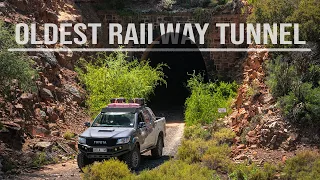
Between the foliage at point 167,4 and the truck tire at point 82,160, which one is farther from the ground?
the foliage at point 167,4

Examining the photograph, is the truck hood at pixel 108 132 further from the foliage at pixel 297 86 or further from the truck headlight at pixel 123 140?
the foliage at pixel 297 86

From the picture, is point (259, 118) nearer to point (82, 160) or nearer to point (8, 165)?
point (82, 160)

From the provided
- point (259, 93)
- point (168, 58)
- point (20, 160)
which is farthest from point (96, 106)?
point (168, 58)

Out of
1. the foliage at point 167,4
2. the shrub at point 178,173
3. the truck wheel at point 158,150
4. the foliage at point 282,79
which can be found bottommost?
the truck wheel at point 158,150

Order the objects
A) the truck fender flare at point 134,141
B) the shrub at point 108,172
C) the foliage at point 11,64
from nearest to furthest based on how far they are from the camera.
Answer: the shrub at point 108,172, the truck fender flare at point 134,141, the foliage at point 11,64

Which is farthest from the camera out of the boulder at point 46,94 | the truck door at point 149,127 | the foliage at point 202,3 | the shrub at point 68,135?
the foliage at point 202,3

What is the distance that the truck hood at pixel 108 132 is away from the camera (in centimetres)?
1177

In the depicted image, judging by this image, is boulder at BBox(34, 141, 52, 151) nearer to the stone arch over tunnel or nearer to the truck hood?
the truck hood

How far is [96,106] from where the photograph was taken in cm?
1756

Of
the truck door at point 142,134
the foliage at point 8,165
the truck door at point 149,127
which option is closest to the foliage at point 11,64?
the foliage at point 8,165

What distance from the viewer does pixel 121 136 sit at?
461 inches

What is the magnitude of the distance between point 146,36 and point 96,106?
8505 millimetres

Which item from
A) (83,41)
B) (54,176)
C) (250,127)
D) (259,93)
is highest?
(83,41)

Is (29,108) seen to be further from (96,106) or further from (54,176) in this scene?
(54,176)
